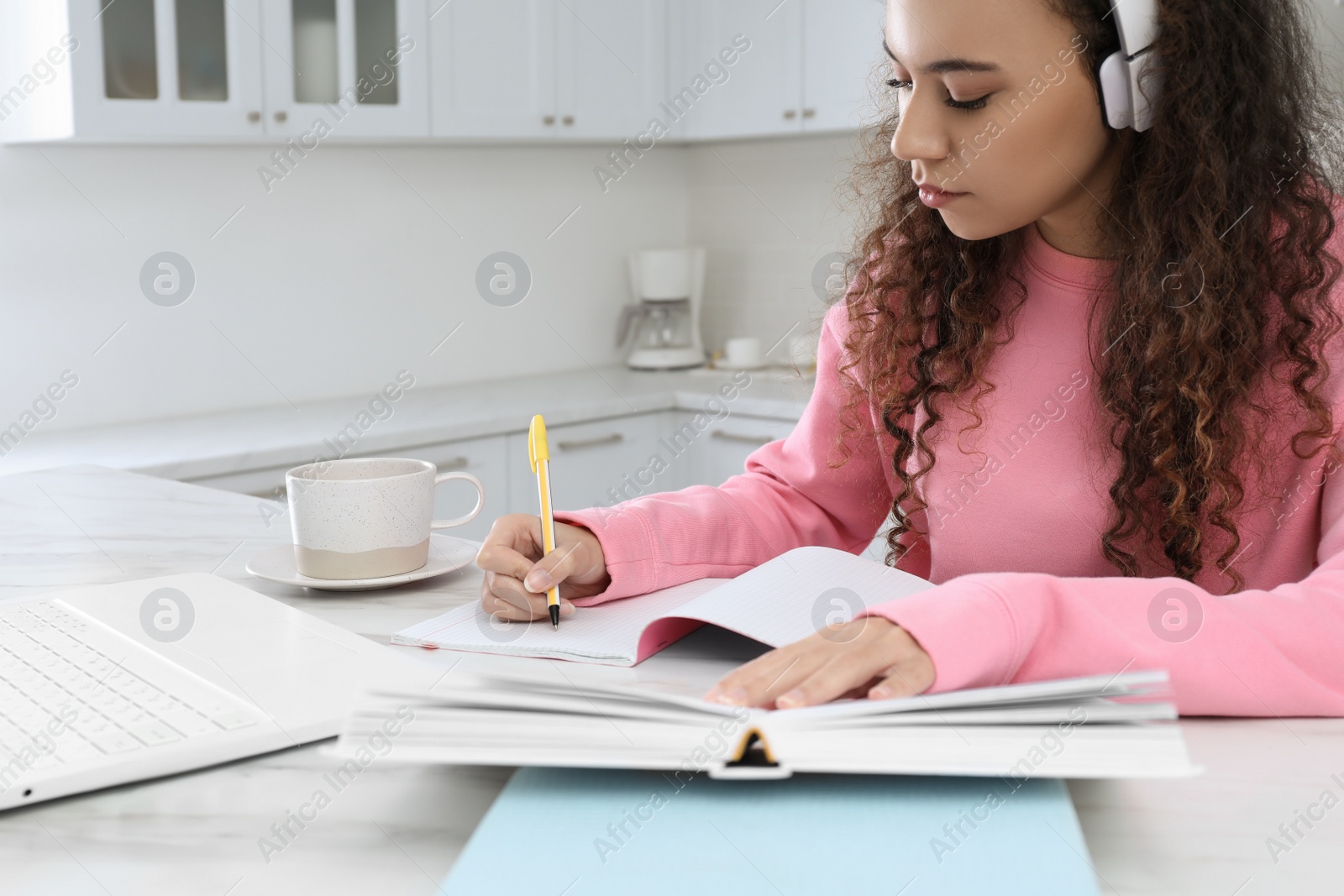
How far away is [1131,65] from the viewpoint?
3.33 ft

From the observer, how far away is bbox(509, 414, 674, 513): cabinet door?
9.89 ft

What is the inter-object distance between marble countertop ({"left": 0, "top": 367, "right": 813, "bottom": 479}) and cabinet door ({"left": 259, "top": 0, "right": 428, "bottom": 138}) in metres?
0.64

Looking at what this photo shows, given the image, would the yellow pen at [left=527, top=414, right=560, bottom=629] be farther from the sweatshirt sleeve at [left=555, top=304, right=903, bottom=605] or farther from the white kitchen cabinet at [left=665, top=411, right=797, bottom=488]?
the white kitchen cabinet at [left=665, top=411, right=797, bottom=488]

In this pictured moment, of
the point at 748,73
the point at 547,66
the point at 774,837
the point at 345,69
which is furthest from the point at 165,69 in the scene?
the point at 774,837

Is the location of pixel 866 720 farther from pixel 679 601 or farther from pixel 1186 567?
pixel 1186 567

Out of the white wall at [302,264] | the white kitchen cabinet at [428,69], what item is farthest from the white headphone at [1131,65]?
the white wall at [302,264]

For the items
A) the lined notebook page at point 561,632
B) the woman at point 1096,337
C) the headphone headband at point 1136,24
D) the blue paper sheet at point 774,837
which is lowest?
the lined notebook page at point 561,632

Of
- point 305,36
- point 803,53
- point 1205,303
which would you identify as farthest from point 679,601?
point 803,53

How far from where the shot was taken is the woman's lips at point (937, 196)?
1097 mm

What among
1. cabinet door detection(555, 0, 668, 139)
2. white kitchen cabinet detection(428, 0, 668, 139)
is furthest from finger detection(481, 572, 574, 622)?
cabinet door detection(555, 0, 668, 139)

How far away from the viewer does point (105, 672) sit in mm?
863

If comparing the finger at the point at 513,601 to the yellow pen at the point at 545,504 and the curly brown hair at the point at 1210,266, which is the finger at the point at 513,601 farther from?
the curly brown hair at the point at 1210,266

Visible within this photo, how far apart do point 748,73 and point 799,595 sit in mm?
2658

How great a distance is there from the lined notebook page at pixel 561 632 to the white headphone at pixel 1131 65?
1.75 ft
